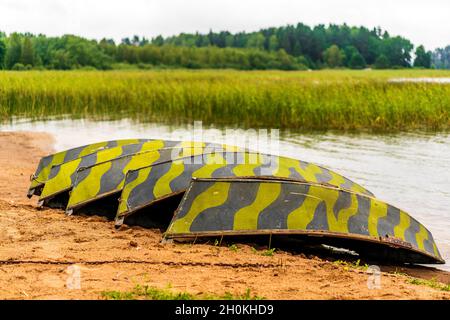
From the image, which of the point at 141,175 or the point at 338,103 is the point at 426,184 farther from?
the point at 338,103

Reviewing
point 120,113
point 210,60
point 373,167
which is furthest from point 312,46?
point 373,167

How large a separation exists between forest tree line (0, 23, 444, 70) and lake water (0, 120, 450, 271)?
80.9ft

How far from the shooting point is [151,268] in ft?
17.7

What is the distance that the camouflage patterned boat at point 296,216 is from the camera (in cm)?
623

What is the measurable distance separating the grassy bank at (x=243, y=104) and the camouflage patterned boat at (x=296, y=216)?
1124 cm

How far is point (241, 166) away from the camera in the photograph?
22.6ft

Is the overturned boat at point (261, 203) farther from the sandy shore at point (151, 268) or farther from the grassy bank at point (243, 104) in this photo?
the grassy bank at point (243, 104)

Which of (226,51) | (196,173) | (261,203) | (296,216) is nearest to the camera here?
(296,216)

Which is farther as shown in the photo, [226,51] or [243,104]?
[226,51]

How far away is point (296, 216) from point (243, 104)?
519 inches

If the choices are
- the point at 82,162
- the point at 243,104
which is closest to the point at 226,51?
the point at 243,104

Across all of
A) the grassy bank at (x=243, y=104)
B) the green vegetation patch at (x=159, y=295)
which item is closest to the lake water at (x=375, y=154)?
the grassy bank at (x=243, y=104)

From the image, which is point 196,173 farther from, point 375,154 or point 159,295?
point 375,154

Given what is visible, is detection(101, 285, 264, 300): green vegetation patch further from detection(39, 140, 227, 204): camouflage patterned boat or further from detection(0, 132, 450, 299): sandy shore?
detection(39, 140, 227, 204): camouflage patterned boat
